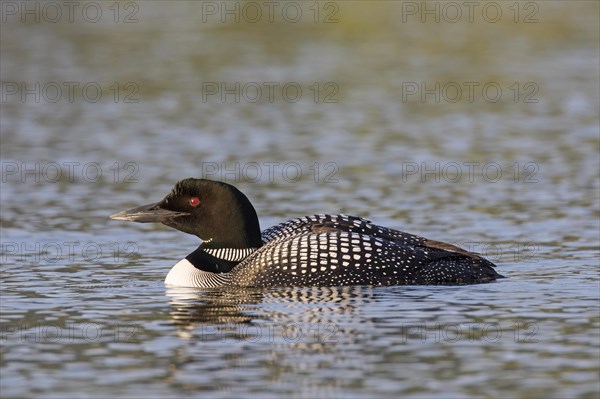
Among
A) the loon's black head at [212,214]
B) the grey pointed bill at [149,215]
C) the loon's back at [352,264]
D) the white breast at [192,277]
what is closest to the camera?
the loon's back at [352,264]

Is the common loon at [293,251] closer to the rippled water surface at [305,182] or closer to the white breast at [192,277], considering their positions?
the white breast at [192,277]

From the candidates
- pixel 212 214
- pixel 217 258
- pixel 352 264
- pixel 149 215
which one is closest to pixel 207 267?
pixel 217 258

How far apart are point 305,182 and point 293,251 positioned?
428 cm

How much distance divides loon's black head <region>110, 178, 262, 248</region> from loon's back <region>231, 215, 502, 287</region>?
0.80 feet

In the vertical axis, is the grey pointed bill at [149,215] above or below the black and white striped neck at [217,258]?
above

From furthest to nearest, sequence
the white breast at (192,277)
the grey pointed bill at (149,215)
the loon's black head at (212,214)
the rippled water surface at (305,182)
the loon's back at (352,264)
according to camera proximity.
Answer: the grey pointed bill at (149,215) < the loon's black head at (212,214) < the white breast at (192,277) < the loon's back at (352,264) < the rippled water surface at (305,182)

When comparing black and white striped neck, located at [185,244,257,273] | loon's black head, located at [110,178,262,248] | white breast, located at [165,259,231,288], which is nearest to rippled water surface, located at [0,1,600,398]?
white breast, located at [165,259,231,288]

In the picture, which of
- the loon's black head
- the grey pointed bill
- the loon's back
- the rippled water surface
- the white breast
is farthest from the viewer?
the grey pointed bill

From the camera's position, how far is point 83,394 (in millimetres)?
6453

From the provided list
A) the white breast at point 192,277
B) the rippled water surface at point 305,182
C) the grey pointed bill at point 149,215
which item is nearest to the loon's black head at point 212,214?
the grey pointed bill at point 149,215

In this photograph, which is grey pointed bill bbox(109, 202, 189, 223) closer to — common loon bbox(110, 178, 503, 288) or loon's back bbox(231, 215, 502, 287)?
common loon bbox(110, 178, 503, 288)

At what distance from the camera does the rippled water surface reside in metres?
7.03

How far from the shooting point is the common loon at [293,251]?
30.1 ft

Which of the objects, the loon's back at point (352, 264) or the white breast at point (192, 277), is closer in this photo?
the loon's back at point (352, 264)
